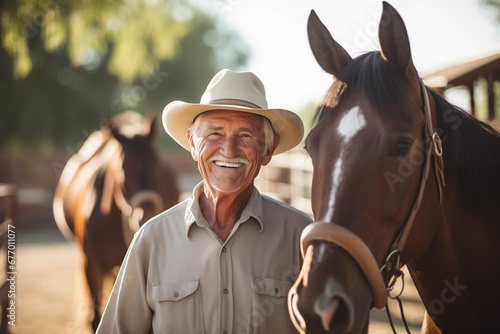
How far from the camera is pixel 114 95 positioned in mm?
20062

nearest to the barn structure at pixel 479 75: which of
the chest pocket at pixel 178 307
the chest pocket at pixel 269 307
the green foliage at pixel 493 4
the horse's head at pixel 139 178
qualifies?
the horse's head at pixel 139 178

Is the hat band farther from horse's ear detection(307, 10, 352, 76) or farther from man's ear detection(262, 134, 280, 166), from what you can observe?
horse's ear detection(307, 10, 352, 76)

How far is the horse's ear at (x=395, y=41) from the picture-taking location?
4.87ft

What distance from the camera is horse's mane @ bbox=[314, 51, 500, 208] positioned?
60.8 inches

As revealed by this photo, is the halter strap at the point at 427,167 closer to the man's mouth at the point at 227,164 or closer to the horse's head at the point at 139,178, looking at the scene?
the man's mouth at the point at 227,164

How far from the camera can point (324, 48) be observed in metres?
1.75

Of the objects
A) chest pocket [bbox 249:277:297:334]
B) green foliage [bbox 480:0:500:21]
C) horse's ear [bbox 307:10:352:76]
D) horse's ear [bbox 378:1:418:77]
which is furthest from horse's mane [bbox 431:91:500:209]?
green foliage [bbox 480:0:500:21]

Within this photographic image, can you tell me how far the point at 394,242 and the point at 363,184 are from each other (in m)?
0.26

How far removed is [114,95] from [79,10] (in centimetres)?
1564

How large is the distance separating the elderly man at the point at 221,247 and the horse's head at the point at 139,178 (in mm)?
2096

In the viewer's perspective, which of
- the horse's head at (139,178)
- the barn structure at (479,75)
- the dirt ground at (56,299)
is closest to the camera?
the horse's head at (139,178)

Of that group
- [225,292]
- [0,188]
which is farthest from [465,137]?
[0,188]

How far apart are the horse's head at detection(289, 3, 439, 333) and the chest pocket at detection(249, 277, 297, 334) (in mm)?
342

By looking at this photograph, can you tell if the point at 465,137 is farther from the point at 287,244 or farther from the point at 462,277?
the point at 287,244
